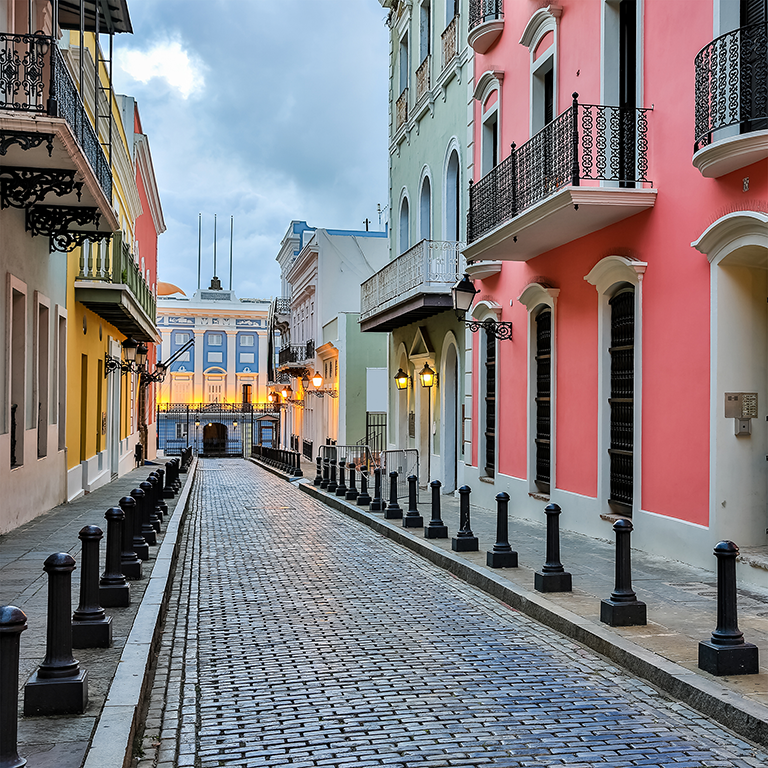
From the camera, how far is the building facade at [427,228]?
18.1 metres

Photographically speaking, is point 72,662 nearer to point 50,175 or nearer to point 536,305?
point 50,175

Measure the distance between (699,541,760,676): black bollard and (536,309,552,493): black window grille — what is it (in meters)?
8.11

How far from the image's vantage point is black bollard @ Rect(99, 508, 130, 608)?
272 inches

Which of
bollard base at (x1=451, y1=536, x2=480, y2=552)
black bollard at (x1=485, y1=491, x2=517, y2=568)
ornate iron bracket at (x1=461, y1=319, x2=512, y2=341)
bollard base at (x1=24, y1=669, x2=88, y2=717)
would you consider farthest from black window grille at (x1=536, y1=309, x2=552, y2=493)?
bollard base at (x1=24, y1=669, x2=88, y2=717)

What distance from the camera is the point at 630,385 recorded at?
1112 centimetres

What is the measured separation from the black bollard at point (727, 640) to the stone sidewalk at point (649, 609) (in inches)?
2.7

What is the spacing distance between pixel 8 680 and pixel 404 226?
20574 mm

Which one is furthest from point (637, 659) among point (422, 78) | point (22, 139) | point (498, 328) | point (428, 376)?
point (422, 78)

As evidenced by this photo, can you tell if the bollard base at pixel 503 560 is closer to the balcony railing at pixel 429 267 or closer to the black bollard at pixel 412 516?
the black bollard at pixel 412 516

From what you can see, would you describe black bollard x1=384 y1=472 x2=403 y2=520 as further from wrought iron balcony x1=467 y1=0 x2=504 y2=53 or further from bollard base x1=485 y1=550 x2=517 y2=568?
wrought iron balcony x1=467 y1=0 x2=504 y2=53

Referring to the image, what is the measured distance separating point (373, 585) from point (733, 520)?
3.69m

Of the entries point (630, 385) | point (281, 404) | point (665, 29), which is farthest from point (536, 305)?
point (281, 404)

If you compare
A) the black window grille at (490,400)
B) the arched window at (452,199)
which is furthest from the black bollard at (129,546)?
the arched window at (452,199)

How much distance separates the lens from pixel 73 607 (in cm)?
682
